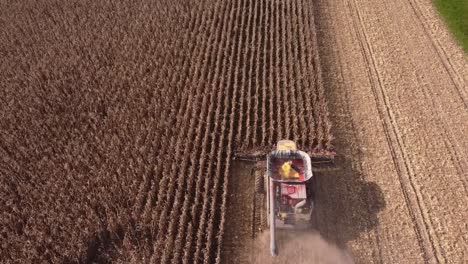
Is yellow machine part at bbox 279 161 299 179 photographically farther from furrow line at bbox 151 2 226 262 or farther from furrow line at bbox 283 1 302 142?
furrow line at bbox 151 2 226 262

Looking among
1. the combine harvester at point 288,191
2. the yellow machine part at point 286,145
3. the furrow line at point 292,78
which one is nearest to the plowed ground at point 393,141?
the combine harvester at point 288,191

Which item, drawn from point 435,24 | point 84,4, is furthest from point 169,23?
point 435,24

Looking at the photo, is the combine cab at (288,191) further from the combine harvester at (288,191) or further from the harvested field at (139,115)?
the harvested field at (139,115)

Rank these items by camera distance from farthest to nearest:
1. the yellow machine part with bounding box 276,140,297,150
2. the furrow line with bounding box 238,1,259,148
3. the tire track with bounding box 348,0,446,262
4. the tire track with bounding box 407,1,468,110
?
the tire track with bounding box 407,1,468,110 → the furrow line with bounding box 238,1,259,148 → the yellow machine part with bounding box 276,140,297,150 → the tire track with bounding box 348,0,446,262

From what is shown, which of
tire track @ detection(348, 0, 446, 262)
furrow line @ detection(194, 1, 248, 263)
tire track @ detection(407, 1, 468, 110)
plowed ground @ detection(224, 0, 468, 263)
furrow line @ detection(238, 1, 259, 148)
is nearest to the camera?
furrow line @ detection(194, 1, 248, 263)

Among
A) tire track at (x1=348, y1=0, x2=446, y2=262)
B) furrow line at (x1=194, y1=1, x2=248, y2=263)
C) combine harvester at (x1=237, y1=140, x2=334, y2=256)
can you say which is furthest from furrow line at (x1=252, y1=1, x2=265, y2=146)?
tire track at (x1=348, y1=0, x2=446, y2=262)

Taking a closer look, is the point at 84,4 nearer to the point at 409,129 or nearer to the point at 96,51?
the point at 96,51
